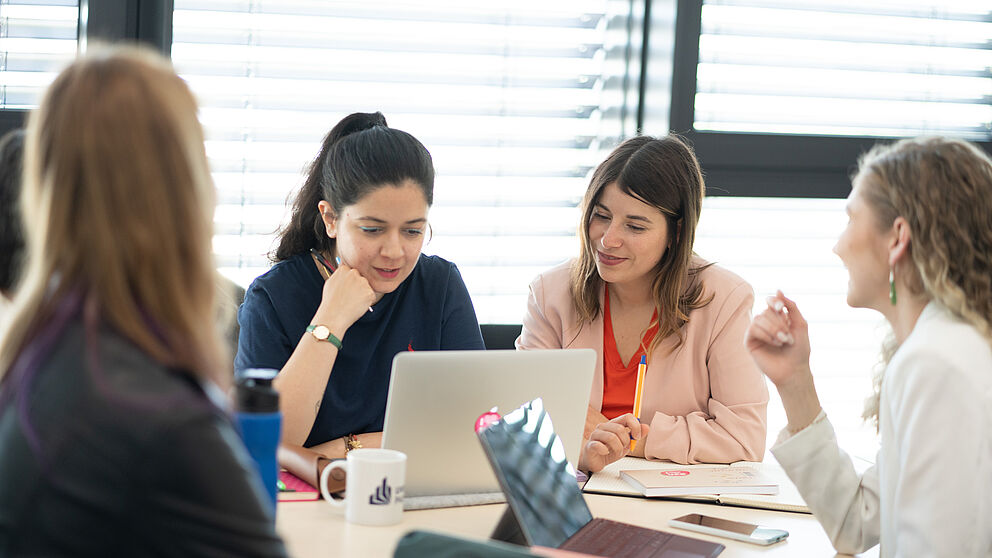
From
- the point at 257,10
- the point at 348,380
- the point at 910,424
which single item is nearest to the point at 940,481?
the point at 910,424

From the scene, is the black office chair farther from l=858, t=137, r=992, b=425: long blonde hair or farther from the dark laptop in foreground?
l=858, t=137, r=992, b=425: long blonde hair

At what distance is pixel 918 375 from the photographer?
48.7 inches

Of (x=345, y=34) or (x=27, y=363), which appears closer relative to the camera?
(x=27, y=363)

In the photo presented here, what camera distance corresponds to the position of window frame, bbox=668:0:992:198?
2.73 metres

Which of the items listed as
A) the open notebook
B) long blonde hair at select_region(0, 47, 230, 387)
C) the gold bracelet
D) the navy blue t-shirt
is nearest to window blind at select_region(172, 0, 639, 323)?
the navy blue t-shirt

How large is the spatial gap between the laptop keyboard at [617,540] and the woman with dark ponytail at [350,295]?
0.59 metres


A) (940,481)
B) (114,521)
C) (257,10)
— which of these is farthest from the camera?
(257,10)

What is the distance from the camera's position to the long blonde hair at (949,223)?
130 centimetres

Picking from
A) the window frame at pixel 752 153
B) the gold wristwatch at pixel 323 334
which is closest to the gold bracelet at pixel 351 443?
the gold wristwatch at pixel 323 334

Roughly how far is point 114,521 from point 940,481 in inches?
39.6

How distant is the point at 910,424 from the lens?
4.06 ft

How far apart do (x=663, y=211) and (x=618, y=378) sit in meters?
0.40

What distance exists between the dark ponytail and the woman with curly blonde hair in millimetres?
844

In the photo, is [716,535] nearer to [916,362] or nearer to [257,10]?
[916,362]
